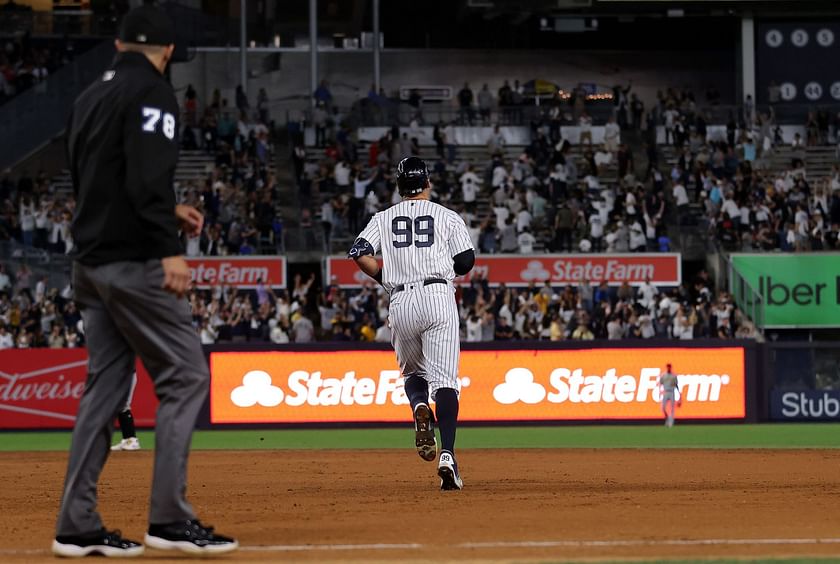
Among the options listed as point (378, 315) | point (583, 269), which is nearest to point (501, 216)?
point (583, 269)

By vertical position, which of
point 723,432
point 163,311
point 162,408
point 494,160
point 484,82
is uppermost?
point 484,82

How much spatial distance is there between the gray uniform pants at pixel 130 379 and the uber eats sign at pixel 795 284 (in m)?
29.2

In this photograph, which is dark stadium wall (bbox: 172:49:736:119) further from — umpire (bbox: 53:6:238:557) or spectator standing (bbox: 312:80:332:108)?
umpire (bbox: 53:6:238:557)

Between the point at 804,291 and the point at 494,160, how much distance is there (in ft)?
29.7

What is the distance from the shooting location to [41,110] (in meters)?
38.1

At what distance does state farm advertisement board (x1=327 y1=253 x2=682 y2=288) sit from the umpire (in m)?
27.6

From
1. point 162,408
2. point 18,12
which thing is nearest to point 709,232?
point 18,12

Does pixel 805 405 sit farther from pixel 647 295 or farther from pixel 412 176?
pixel 412 176

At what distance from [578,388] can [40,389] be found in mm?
10105

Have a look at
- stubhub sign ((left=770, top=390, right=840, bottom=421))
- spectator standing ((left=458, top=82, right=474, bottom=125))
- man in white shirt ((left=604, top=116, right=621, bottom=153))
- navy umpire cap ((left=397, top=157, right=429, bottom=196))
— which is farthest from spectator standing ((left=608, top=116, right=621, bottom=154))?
navy umpire cap ((left=397, top=157, right=429, bottom=196))

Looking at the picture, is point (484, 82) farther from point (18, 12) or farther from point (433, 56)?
point (18, 12)

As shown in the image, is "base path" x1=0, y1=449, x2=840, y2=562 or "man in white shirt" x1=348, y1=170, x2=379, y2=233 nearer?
"base path" x1=0, y1=449, x2=840, y2=562

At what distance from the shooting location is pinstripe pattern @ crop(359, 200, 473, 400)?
36.6 feet

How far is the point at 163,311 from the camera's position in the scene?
6906 mm
